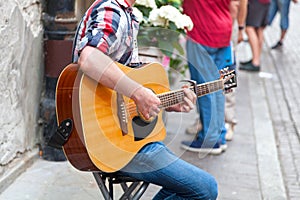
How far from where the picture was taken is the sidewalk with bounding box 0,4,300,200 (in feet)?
12.5

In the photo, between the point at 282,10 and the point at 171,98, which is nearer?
the point at 171,98

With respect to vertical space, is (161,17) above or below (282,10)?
above

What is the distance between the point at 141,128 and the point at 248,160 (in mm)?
2518

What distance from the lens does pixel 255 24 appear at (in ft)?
28.0

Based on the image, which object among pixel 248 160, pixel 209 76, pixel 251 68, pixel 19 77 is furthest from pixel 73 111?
pixel 251 68

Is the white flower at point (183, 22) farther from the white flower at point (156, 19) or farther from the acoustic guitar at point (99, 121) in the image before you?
the acoustic guitar at point (99, 121)

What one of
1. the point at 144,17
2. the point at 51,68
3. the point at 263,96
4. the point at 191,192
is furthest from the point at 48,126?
the point at 263,96

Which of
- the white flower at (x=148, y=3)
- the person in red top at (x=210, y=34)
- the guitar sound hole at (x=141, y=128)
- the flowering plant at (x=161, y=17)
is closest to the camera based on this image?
the guitar sound hole at (x=141, y=128)

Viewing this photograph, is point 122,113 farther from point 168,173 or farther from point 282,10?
point 282,10

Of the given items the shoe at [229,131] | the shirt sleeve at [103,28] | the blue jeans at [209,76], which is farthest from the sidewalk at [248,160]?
the shirt sleeve at [103,28]

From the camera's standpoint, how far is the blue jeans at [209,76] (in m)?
3.35

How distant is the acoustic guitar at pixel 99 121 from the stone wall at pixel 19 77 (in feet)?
4.08

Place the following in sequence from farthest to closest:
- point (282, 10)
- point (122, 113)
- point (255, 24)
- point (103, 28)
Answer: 1. point (282, 10)
2. point (255, 24)
3. point (122, 113)
4. point (103, 28)

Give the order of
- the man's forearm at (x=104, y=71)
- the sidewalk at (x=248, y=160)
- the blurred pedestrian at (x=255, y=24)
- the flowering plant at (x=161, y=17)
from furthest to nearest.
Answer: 1. the blurred pedestrian at (x=255, y=24)
2. the flowering plant at (x=161, y=17)
3. the sidewalk at (x=248, y=160)
4. the man's forearm at (x=104, y=71)
